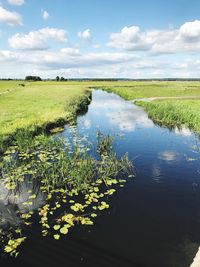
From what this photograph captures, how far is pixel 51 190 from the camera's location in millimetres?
12531

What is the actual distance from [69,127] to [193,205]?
1817cm

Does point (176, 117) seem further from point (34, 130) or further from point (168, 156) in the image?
point (34, 130)

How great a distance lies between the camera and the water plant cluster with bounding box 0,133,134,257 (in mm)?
9680

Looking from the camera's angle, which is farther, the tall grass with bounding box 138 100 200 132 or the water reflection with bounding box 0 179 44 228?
the tall grass with bounding box 138 100 200 132

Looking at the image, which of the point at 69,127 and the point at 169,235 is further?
the point at 69,127

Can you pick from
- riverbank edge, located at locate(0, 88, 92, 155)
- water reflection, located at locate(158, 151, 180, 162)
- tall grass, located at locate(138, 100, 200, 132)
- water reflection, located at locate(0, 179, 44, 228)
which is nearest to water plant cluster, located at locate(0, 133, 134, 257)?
water reflection, located at locate(0, 179, 44, 228)

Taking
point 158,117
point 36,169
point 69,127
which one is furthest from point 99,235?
point 158,117

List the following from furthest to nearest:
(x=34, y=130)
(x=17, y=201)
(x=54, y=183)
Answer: (x=34, y=130) < (x=54, y=183) < (x=17, y=201)

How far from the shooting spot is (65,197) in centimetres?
1187

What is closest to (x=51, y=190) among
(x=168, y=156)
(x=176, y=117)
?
(x=168, y=156)

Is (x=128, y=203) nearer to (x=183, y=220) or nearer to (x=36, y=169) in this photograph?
(x=183, y=220)

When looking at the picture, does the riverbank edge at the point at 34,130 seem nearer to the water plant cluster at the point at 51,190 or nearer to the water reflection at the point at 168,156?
the water plant cluster at the point at 51,190

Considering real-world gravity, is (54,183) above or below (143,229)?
above

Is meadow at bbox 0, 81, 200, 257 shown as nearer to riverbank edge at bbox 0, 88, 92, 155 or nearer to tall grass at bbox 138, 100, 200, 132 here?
riverbank edge at bbox 0, 88, 92, 155
